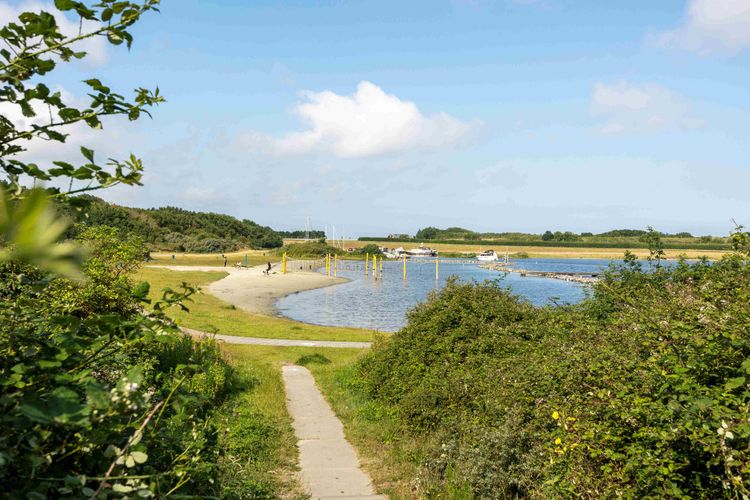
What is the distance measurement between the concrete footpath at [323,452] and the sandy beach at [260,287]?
30246mm

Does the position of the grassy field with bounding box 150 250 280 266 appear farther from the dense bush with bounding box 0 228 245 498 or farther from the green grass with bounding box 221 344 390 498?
the dense bush with bounding box 0 228 245 498

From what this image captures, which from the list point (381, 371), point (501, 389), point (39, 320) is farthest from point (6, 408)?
point (381, 371)

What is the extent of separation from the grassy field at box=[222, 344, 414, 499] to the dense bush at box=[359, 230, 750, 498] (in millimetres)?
383

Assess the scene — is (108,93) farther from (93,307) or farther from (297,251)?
(297,251)

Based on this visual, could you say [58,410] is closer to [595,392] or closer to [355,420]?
[595,392]

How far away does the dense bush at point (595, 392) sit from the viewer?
4.60m

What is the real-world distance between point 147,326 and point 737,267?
8906 mm

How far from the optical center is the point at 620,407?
5.45m

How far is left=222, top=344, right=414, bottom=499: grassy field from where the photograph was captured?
8.31 meters

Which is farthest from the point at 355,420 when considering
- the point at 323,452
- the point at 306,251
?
the point at 306,251

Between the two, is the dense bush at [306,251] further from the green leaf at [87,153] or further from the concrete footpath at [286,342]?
the green leaf at [87,153]

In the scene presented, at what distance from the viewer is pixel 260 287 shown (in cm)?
6188

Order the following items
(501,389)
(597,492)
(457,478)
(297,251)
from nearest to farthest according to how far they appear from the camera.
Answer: (597,492), (457,478), (501,389), (297,251)

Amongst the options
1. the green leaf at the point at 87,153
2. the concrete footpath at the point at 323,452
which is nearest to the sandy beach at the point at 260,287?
the concrete footpath at the point at 323,452
